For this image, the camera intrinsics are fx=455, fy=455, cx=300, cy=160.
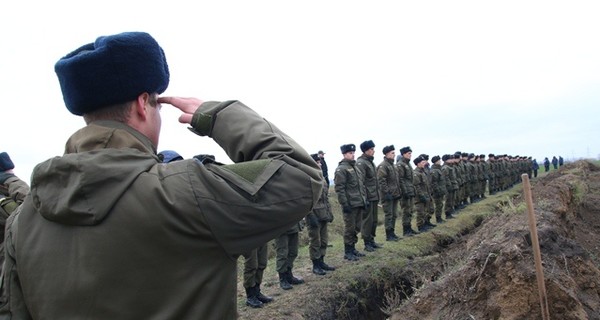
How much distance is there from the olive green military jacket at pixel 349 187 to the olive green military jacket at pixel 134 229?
8.87 meters

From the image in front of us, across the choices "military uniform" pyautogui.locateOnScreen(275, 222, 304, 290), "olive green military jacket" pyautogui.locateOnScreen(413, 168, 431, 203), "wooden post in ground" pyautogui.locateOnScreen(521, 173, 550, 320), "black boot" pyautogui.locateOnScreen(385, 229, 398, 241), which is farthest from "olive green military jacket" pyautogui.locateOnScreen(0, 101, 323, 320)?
"olive green military jacket" pyautogui.locateOnScreen(413, 168, 431, 203)

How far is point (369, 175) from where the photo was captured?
36.3 feet

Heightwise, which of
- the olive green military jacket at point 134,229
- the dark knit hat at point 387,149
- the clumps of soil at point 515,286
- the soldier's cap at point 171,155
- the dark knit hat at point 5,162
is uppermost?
the dark knit hat at point 387,149

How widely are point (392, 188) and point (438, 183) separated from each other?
16.5ft

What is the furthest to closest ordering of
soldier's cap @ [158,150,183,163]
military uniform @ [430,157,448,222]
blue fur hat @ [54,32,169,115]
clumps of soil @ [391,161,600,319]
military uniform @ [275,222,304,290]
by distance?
military uniform @ [430,157,448,222] → military uniform @ [275,222,304,290] → clumps of soil @ [391,161,600,319] → soldier's cap @ [158,150,183,163] → blue fur hat @ [54,32,169,115]

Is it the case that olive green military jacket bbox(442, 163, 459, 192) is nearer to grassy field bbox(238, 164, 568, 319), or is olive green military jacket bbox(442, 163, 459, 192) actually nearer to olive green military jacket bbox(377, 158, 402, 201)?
grassy field bbox(238, 164, 568, 319)

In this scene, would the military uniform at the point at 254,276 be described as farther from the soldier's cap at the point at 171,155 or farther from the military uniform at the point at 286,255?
the soldier's cap at the point at 171,155

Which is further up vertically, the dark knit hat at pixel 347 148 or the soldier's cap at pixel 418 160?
the dark knit hat at pixel 347 148

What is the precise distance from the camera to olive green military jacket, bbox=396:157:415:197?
13.3 m

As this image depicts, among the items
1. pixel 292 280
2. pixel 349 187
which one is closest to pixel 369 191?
pixel 349 187

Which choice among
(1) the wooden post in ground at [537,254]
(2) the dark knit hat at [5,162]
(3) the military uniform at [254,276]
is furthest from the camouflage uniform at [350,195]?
(2) the dark knit hat at [5,162]

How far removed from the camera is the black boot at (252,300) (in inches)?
A: 280

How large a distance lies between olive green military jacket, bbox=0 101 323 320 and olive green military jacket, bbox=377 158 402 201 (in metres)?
11.2

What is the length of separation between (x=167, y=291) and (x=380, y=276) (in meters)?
8.20
